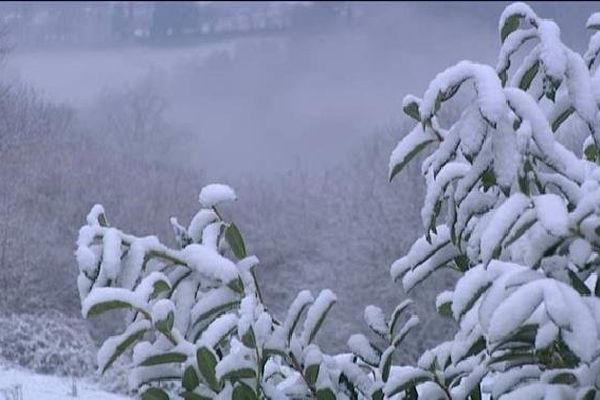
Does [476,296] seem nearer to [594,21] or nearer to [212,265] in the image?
[212,265]

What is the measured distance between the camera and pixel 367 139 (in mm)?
30047

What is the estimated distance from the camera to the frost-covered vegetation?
1.07m

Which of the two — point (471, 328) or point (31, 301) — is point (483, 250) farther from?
point (31, 301)

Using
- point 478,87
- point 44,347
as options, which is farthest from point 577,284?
point 44,347

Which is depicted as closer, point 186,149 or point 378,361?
point 378,361

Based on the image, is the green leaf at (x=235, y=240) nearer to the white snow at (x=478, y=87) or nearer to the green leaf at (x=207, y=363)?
the green leaf at (x=207, y=363)

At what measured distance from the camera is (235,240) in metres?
1.41

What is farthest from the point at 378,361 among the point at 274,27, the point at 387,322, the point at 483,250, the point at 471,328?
the point at 274,27

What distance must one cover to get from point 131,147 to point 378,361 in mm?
32053

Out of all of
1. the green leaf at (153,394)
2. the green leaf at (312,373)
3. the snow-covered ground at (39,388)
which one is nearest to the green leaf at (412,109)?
the green leaf at (312,373)

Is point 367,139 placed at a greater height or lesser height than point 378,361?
lesser

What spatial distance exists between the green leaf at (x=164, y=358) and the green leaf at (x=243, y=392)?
76 millimetres

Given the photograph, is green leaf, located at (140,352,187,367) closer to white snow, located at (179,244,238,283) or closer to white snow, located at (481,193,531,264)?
white snow, located at (179,244,238,283)

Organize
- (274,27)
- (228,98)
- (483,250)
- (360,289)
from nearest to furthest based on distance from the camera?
(483,250), (360,289), (274,27), (228,98)
